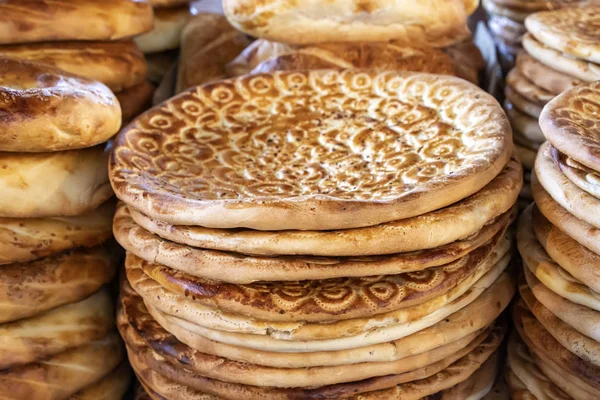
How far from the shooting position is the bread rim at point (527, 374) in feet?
4.59

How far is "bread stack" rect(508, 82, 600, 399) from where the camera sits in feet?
4.01

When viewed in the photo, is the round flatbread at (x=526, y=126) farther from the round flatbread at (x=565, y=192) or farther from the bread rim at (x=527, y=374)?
the bread rim at (x=527, y=374)

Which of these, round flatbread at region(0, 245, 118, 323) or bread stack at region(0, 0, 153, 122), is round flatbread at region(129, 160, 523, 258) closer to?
round flatbread at region(0, 245, 118, 323)

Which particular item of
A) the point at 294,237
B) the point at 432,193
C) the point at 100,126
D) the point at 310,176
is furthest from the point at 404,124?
the point at 100,126

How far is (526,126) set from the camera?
1.81 meters

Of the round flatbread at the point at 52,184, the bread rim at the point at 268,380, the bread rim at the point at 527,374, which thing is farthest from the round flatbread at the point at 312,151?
the bread rim at the point at 527,374

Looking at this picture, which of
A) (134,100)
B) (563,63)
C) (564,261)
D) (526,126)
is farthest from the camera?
(134,100)

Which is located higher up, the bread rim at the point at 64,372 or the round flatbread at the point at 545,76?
the round flatbread at the point at 545,76

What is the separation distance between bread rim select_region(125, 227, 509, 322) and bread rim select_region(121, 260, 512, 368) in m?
0.08

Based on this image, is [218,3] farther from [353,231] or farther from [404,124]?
[353,231]

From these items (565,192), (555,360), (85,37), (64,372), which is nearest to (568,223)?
(565,192)

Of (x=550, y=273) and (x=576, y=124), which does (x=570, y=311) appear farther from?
(x=576, y=124)

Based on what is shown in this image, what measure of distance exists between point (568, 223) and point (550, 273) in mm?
125

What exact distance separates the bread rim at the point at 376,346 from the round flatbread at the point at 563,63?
648mm
